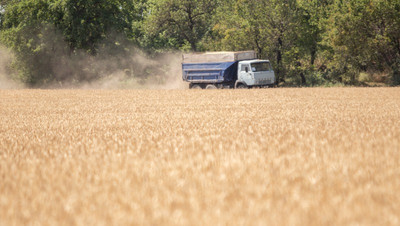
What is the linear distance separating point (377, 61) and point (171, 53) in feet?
73.8

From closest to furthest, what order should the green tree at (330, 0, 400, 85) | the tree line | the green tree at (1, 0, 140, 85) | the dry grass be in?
the dry grass
the green tree at (330, 0, 400, 85)
the tree line
the green tree at (1, 0, 140, 85)

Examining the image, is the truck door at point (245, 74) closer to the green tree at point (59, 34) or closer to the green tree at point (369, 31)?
the green tree at point (369, 31)

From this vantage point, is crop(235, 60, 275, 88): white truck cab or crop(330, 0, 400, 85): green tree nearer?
crop(235, 60, 275, 88): white truck cab

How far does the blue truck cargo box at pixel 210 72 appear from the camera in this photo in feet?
100

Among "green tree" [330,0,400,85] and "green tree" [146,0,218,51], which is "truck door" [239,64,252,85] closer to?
"green tree" [330,0,400,85]

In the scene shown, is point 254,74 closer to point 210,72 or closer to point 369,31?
point 210,72

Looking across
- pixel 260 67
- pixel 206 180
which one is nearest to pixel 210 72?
pixel 260 67

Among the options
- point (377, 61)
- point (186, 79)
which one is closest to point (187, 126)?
point (186, 79)

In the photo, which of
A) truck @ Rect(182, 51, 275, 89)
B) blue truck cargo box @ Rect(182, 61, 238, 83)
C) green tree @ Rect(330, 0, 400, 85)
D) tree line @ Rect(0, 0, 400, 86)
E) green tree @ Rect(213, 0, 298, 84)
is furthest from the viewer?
green tree @ Rect(213, 0, 298, 84)

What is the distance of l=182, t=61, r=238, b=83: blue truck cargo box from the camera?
30.5 meters

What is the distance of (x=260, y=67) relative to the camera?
97.5 feet

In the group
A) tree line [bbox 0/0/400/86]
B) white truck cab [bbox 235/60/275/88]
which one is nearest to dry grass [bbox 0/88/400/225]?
white truck cab [bbox 235/60/275/88]

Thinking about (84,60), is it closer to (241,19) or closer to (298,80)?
(241,19)

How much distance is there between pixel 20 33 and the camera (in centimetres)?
3997
